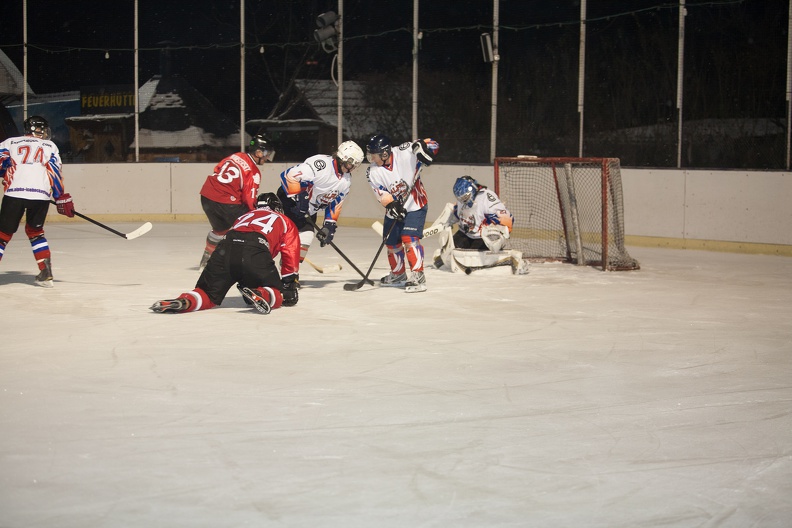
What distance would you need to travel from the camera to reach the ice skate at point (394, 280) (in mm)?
7449

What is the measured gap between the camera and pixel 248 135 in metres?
→ 14.3

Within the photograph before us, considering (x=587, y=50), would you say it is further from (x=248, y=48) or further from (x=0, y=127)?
(x=0, y=127)

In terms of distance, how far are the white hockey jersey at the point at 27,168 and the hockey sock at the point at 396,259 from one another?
7.85 feet

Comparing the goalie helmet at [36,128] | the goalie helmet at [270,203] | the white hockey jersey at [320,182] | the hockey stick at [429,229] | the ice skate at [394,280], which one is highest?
the goalie helmet at [36,128]

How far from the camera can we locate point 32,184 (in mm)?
7008

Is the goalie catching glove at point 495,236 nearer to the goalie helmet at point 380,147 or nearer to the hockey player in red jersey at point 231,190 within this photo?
the goalie helmet at point 380,147

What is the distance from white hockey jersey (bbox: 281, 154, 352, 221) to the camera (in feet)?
23.5

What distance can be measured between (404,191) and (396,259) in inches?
20.9

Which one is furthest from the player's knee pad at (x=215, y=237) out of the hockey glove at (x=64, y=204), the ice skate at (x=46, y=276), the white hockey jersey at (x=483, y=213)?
the white hockey jersey at (x=483, y=213)

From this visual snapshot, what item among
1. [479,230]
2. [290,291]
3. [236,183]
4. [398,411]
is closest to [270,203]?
[290,291]

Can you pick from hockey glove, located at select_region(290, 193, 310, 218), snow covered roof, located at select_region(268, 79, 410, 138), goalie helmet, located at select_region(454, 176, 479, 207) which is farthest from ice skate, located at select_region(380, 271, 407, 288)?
snow covered roof, located at select_region(268, 79, 410, 138)

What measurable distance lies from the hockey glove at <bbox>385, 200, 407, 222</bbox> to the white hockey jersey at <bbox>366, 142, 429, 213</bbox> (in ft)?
0.35

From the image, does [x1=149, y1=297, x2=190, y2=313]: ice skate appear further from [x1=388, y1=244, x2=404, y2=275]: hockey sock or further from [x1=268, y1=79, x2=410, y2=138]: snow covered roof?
[x1=268, y1=79, x2=410, y2=138]: snow covered roof

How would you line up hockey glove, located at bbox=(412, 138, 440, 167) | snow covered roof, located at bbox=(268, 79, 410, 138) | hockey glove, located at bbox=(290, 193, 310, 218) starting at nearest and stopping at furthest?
hockey glove, located at bbox=(412, 138, 440, 167)
hockey glove, located at bbox=(290, 193, 310, 218)
snow covered roof, located at bbox=(268, 79, 410, 138)
